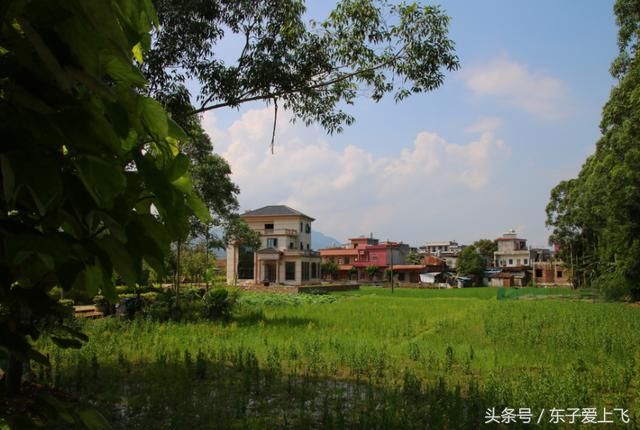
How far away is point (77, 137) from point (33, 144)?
0.05m

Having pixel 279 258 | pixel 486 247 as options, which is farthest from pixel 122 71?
pixel 486 247

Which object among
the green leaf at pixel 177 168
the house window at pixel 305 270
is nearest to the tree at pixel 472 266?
the house window at pixel 305 270

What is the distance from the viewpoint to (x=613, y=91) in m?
18.3

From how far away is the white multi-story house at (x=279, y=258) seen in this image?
43844 millimetres

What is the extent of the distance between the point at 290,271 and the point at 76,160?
4395cm

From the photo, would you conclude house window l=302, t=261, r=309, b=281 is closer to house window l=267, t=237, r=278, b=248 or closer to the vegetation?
house window l=267, t=237, r=278, b=248

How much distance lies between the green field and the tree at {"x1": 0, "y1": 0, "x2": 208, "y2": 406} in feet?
13.7

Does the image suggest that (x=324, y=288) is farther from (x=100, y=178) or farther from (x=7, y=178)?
(x=7, y=178)

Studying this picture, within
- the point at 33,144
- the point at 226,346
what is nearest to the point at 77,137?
the point at 33,144

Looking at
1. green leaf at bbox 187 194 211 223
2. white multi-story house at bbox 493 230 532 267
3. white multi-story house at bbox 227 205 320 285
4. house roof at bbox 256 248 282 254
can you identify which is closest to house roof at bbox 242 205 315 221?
white multi-story house at bbox 227 205 320 285

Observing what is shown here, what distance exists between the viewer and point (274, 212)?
48.5 m

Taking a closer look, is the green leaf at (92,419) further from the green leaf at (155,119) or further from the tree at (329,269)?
the tree at (329,269)

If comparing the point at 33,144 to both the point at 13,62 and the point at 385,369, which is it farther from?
the point at 385,369

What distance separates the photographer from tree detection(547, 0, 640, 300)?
610 inches
